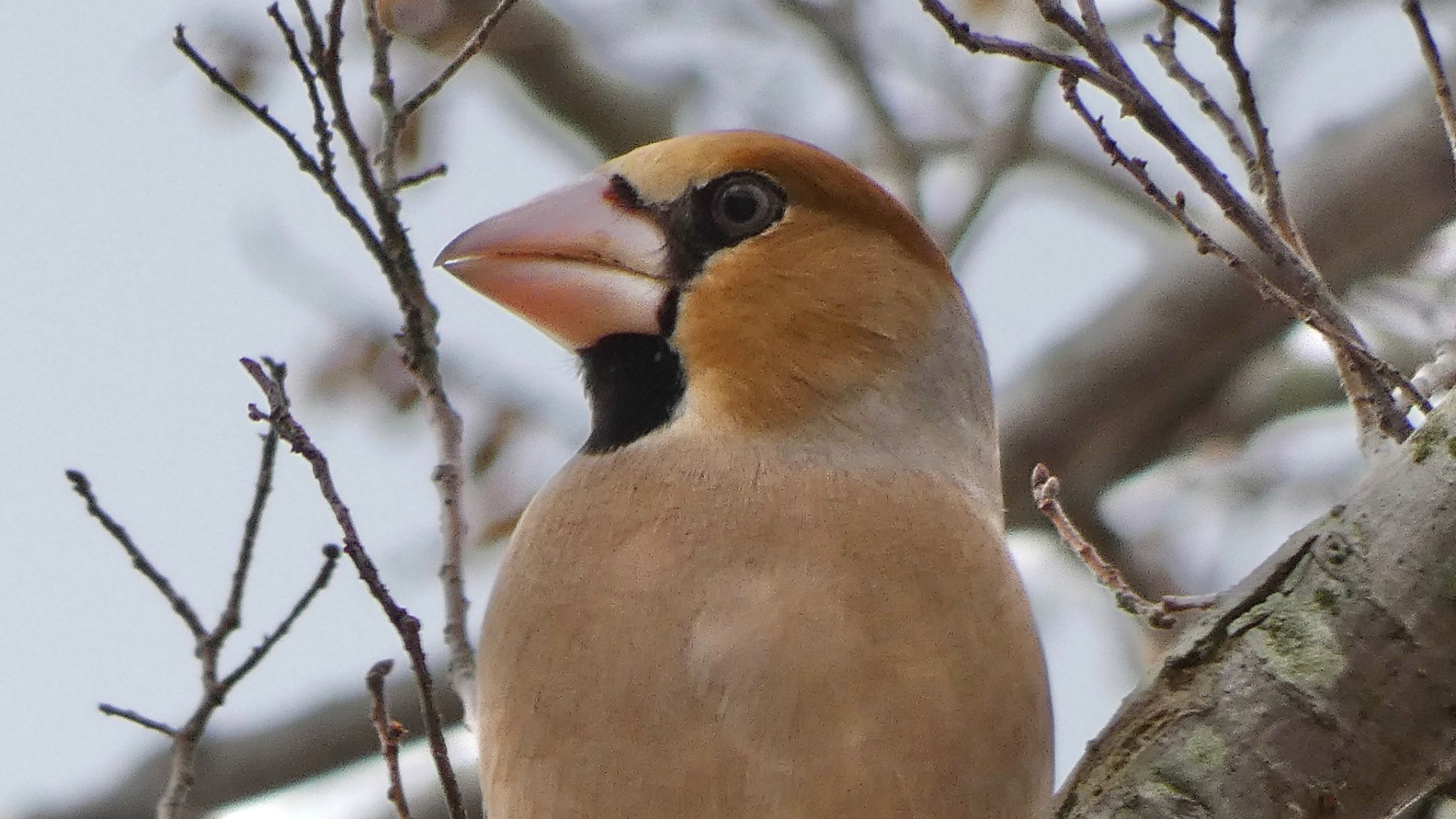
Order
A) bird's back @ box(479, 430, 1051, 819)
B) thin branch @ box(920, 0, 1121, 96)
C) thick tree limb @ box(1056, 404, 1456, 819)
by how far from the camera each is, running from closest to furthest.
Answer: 1. thick tree limb @ box(1056, 404, 1456, 819)
2. bird's back @ box(479, 430, 1051, 819)
3. thin branch @ box(920, 0, 1121, 96)

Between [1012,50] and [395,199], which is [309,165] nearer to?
[395,199]

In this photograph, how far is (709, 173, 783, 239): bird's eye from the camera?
3354 millimetres

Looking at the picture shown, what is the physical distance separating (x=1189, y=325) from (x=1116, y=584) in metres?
3.36

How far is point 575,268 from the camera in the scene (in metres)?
3.32

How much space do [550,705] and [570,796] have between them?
0.14 metres

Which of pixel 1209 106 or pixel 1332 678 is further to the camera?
pixel 1209 106

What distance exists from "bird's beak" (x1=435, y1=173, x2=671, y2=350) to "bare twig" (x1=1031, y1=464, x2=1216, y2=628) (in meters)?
0.78

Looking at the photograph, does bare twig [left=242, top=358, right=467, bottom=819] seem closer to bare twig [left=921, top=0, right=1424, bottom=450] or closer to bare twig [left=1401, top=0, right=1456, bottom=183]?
bare twig [left=921, top=0, right=1424, bottom=450]

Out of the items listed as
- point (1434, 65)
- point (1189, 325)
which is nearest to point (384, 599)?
point (1434, 65)

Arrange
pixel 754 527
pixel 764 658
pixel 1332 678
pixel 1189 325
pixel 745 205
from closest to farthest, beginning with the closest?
pixel 1332 678, pixel 764 658, pixel 754 527, pixel 745 205, pixel 1189 325

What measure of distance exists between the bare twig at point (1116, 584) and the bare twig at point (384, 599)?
107 cm

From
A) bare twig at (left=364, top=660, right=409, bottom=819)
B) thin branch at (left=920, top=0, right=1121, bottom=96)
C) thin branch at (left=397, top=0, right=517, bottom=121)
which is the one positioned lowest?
bare twig at (left=364, top=660, right=409, bottom=819)

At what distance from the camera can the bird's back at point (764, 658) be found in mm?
2504

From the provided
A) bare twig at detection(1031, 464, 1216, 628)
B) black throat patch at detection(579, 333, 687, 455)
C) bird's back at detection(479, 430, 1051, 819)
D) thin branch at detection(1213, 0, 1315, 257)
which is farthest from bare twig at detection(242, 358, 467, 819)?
thin branch at detection(1213, 0, 1315, 257)
